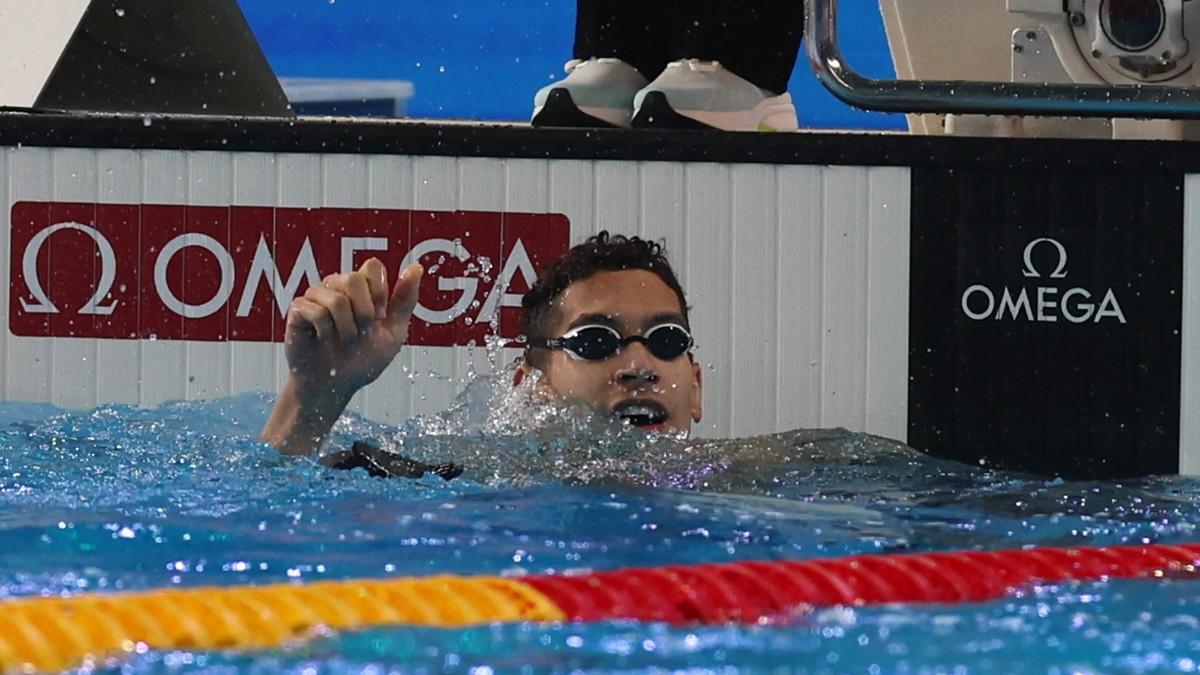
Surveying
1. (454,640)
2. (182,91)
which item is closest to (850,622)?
(454,640)

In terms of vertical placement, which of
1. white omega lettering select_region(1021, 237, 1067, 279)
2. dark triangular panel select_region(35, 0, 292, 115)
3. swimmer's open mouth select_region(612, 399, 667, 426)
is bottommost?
swimmer's open mouth select_region(612, 399, 667, 426)

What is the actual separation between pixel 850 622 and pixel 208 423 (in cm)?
169

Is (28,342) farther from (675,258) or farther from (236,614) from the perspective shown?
(236,614)

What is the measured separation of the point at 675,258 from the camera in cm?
336

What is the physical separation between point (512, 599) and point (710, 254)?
1676 mm

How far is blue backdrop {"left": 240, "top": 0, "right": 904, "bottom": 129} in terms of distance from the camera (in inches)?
185

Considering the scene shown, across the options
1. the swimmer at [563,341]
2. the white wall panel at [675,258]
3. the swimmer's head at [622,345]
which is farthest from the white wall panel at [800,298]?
the swimmer's head at [622,345]

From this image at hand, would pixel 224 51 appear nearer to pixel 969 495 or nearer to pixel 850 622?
pixel 969 495

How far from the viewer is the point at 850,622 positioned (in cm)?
177

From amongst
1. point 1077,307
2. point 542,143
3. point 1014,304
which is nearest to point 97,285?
point 542,143

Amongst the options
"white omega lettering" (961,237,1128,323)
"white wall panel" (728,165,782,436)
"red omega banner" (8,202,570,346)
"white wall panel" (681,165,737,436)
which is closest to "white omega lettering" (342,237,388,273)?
"red omega banner" (8,202,570,346)

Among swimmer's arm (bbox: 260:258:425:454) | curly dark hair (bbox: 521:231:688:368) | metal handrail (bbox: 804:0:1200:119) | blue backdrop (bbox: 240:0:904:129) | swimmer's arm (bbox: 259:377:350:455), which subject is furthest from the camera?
blue backdrop (bbox: 240:0:904:129)

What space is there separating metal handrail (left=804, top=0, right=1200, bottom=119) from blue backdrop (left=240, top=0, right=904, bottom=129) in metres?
1.67

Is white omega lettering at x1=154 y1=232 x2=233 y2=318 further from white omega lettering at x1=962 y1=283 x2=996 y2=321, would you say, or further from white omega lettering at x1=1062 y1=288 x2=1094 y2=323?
white omega lettering at x1=1062 y1=288 x2=1094 y2=323
